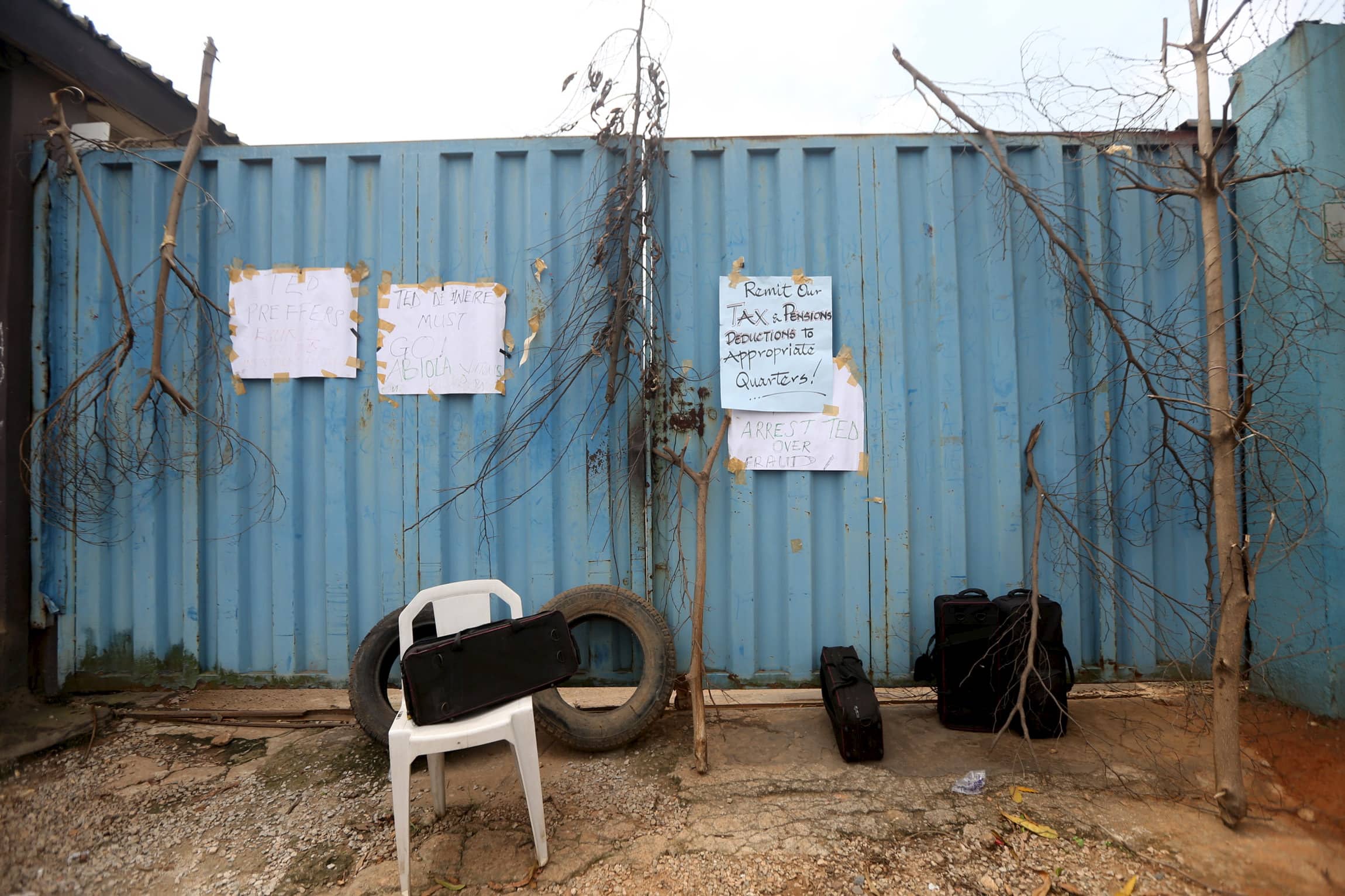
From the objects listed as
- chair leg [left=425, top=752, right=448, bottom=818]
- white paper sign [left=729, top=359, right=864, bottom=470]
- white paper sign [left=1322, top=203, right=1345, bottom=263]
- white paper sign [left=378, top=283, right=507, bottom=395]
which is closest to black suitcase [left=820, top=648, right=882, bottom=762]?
white paper sign [left=729, top=359, right=864, bottom=470]

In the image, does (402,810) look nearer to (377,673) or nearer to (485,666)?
(485,666)

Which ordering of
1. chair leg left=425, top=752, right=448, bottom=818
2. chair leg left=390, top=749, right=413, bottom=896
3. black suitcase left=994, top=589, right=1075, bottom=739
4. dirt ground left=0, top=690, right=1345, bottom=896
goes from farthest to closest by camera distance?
black suitcase left=994, top=589, right=1075, bottom=739
chair leg left=425, top=752, right=448, bottom=818
dirt ground left=0, top=690, right=1345, bottom=896
chair leg left=390, top=749, right=413, bottom=896

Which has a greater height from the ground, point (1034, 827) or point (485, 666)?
point (485, 666)

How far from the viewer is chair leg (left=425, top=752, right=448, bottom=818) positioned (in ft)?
7.41

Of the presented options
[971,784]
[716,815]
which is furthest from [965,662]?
[716,815]

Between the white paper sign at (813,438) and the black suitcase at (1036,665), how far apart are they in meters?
1.03

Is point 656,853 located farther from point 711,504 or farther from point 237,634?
point 237,634

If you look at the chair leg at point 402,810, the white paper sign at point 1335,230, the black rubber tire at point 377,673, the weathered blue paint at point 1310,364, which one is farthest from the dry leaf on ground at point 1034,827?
the white paper sign at point 1335,230

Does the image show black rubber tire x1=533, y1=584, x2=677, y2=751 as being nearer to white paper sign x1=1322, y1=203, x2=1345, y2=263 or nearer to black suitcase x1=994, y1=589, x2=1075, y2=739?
black suitcase x1=994, y1=589, x2=1075, y2=739

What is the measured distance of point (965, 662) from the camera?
285 centimetres

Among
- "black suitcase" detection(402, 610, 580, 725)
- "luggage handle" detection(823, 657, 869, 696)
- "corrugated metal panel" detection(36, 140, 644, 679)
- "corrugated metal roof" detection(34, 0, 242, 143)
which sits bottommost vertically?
"luggage handle" detection(823, 657, 869, 696)

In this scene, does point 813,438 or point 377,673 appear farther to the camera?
point 813,438

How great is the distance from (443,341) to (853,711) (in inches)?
Result: 111

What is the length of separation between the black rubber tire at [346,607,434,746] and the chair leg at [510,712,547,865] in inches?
37.2
